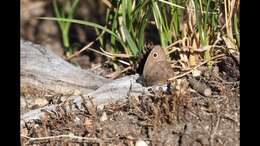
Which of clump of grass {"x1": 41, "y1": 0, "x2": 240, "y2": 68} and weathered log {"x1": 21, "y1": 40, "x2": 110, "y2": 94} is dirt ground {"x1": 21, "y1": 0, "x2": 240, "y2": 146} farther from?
weathered log {"x1": 21, "y1": 40, "x2": 110, "y2": 94}

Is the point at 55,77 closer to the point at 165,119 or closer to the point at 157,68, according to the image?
the point at 157,68

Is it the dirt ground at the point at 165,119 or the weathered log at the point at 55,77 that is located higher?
the weathered log at the point at 55,77

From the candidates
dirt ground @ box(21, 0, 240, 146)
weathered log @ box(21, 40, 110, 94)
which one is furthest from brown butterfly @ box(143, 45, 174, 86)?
weathered log @ box(21, 40, 110, 94)

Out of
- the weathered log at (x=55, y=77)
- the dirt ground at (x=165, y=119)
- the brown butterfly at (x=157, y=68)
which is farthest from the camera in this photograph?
the weathered log at (x=55, y=77)

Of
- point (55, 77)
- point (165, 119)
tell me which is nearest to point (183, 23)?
point (165, 119)

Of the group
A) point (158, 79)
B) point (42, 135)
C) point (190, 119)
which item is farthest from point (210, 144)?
point (42, 135)

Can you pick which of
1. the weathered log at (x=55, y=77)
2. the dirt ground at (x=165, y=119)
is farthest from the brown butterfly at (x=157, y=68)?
the weathered log at (x=55, y=77)

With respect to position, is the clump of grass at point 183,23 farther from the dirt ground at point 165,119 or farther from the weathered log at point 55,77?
the weathered log at point 55,77
